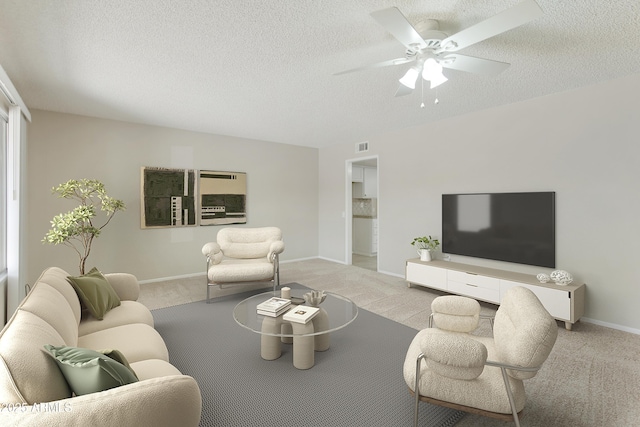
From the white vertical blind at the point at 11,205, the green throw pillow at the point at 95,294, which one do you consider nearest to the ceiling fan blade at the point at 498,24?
the green throw pillow at the point at 95,294

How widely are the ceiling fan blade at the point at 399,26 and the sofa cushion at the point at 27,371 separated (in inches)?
86.7

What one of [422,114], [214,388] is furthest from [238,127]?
[214,388]

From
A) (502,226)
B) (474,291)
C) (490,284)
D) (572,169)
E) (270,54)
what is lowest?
(474,291)

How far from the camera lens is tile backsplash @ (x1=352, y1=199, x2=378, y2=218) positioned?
25.3 feet

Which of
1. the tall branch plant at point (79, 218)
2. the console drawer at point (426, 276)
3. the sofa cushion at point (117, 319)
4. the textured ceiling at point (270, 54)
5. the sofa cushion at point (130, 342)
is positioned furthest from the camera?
the console drawer at point (426, 276)

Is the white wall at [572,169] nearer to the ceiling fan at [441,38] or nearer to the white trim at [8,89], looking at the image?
the ceiling fan at [441,38]

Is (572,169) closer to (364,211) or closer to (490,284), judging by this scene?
(490,284)

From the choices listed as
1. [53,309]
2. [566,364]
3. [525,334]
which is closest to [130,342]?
[53,309]

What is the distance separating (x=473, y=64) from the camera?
2297 millimetres

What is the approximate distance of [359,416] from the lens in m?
1.86

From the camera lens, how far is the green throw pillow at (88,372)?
3.72ft

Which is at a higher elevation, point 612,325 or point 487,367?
point 487,367

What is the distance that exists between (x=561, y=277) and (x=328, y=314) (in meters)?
2.54

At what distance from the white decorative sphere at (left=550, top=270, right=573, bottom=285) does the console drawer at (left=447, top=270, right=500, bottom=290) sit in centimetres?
54
